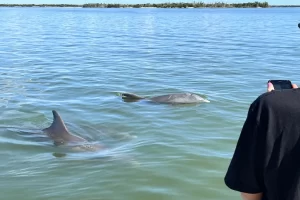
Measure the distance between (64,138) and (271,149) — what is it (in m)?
6.30

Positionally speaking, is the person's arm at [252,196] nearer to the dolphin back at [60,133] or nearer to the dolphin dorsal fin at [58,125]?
the dolphin back at [60,133]

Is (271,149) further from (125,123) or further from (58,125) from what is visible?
(125,123)

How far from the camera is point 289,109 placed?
7.13 ft

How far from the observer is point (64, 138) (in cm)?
815

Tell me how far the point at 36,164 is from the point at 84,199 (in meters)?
1.69

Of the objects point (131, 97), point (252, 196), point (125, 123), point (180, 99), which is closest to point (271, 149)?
point (252, 196)

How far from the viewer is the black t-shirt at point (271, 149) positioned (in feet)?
7.16

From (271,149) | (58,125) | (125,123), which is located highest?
(271,149)

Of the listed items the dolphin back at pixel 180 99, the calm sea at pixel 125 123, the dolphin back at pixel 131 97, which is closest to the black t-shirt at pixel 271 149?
the calm sea at pixel 125 123

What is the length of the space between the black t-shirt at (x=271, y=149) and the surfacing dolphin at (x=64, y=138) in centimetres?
572

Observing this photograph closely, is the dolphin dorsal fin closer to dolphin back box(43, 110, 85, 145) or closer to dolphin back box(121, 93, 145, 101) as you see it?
dolphin back box(43, 110, 85, 145)

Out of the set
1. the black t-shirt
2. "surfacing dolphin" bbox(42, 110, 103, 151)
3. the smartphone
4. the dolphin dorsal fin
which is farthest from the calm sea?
the smartphone

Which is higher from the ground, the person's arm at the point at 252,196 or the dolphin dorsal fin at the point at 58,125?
the person's arm at the point at 252,196

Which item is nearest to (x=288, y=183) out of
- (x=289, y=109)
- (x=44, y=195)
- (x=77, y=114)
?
(x=289, y=109)
